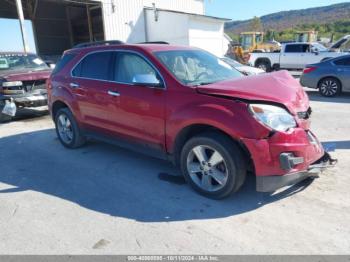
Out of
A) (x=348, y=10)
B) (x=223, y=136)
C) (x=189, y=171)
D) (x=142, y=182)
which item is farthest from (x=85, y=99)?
(x=348, y=10)

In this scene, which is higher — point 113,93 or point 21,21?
point 21,21

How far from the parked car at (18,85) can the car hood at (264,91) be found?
20.2ft

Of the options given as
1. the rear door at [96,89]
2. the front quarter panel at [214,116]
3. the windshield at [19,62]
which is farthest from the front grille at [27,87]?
the front quarter panel at [214,116]

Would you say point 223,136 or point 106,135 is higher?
point 223,136

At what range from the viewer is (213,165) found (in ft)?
11.6

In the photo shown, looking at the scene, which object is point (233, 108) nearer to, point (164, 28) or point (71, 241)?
point (71, 241)

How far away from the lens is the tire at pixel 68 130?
5.48 meters

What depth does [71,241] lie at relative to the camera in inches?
117

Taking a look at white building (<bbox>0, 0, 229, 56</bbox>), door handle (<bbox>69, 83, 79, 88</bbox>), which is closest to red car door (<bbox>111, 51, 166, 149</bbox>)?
door handle (<bbox>69, 83, 79, 88</bbox>)

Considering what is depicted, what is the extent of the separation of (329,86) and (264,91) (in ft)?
27.0

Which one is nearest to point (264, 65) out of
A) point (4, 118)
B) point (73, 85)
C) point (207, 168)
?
point (4, 118)

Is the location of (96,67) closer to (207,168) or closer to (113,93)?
(113,93)

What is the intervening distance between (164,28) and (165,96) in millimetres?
18311

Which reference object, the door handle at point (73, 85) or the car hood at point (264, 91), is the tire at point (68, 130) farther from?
the car hood at point (264, 91)
